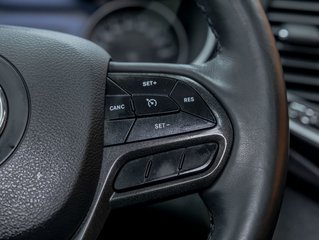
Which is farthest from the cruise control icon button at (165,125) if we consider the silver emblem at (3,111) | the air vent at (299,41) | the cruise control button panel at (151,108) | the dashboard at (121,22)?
the dashboard at (121,22)

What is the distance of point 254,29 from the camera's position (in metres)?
0.84

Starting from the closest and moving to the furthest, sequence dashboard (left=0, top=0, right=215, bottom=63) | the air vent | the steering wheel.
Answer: the steering wheel
the air vent
dashboard (left=0, top=0, right=215, bottom=63)

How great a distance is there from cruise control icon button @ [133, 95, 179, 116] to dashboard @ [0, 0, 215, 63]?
45.2 inches

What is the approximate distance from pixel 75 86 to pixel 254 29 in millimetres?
213

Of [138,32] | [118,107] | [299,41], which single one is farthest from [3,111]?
[138,32]

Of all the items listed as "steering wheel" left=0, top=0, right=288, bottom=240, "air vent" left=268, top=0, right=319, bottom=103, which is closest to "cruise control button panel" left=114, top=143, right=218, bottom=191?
"steering wheel" left=0, top=0, right=288, bottom=240

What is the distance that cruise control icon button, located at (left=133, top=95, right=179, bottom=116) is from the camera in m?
0.83

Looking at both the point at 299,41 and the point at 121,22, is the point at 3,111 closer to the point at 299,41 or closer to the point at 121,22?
the point at 299,41

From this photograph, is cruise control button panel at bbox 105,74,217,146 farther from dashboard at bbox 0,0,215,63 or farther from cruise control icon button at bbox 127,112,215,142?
dashboard at bbox 0,0,215,63

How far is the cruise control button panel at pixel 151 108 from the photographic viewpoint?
82 centimetres

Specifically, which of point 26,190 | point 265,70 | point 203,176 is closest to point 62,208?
point 26,190

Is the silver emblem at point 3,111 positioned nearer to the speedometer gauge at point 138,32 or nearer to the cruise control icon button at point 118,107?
the cruise control icon button at point 118,107

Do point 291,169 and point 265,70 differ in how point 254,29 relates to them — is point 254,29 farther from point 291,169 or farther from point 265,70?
point 291,169

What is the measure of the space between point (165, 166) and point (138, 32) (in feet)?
4.27
